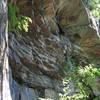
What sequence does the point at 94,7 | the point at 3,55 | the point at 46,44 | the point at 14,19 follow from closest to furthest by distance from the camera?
the point at 3,55 < the point at 14,19 < the point at 46,44 < the point at 94,7

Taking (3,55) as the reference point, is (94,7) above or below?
above

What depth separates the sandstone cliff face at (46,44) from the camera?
11.5 m

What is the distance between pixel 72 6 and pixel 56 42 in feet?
5.36

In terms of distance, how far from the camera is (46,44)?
13.1m

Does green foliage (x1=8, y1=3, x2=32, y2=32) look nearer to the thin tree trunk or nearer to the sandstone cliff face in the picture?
the sandstone cliff face

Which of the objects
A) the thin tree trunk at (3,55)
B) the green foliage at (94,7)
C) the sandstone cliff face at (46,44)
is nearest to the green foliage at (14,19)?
the sandstone cliff face at (46,44)

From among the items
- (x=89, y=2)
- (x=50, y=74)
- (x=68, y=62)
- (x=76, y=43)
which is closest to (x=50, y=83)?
(x=50, y=74)

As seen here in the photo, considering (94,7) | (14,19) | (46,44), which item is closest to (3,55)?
(14,19)

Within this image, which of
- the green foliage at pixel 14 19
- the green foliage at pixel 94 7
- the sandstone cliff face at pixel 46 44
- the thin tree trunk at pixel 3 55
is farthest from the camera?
the green foliage at pixel 94 7

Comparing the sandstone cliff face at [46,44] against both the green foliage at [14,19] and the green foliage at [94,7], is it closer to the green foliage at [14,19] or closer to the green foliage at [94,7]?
the green foliage at [94,7]

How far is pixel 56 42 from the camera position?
1347 cm

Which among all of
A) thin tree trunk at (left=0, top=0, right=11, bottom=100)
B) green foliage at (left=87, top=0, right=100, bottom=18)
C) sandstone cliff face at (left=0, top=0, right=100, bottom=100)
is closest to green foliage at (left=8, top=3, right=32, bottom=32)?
sandstone cliff face at (left=0, top=0, right=100, bottom=100)

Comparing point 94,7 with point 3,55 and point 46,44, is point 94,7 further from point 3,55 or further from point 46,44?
point 3,55

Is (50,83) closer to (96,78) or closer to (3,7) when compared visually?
(96,78)
